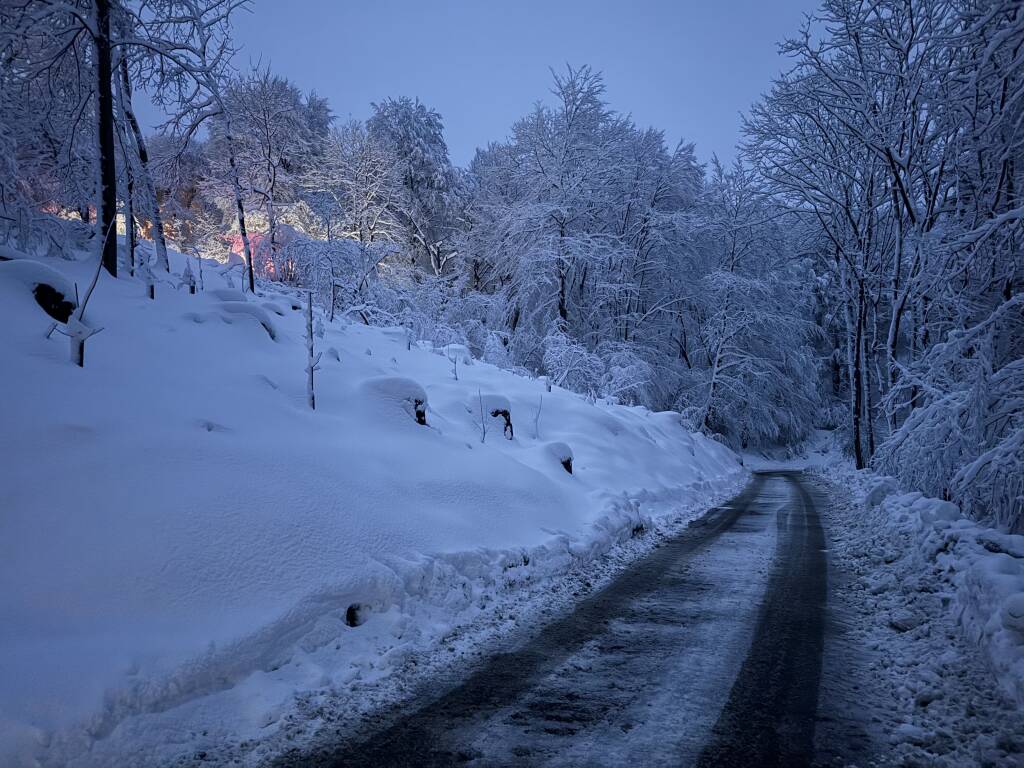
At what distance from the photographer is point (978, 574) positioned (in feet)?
14.3

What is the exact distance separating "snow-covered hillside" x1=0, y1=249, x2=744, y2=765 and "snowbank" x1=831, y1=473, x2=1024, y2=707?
3557 millimetres

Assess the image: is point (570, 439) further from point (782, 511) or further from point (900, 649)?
point (900, 649)

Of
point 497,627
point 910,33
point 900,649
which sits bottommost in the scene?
point 497,627

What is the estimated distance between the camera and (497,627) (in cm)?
475

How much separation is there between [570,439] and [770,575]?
→ 235 inches

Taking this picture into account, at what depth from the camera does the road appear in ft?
9.46

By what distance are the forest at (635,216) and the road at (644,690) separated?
328 centimetres

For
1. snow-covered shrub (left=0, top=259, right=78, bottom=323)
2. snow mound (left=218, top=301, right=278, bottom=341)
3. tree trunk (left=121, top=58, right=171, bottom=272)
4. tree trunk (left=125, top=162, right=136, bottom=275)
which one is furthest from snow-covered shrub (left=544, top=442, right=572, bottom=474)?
tree trunk (left=121, top=58, right=171, bottom=272)

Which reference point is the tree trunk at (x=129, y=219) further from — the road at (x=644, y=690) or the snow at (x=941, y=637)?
the snow at (x=941, y=637)

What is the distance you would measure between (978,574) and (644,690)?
115 inches

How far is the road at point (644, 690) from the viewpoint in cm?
288

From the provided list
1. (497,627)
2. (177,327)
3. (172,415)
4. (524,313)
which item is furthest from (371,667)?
(524,313)

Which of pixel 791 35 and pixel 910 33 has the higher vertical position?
pixel 791 35

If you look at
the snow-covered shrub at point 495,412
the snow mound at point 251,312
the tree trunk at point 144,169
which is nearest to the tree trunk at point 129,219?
the tree trunk at point 144,169
